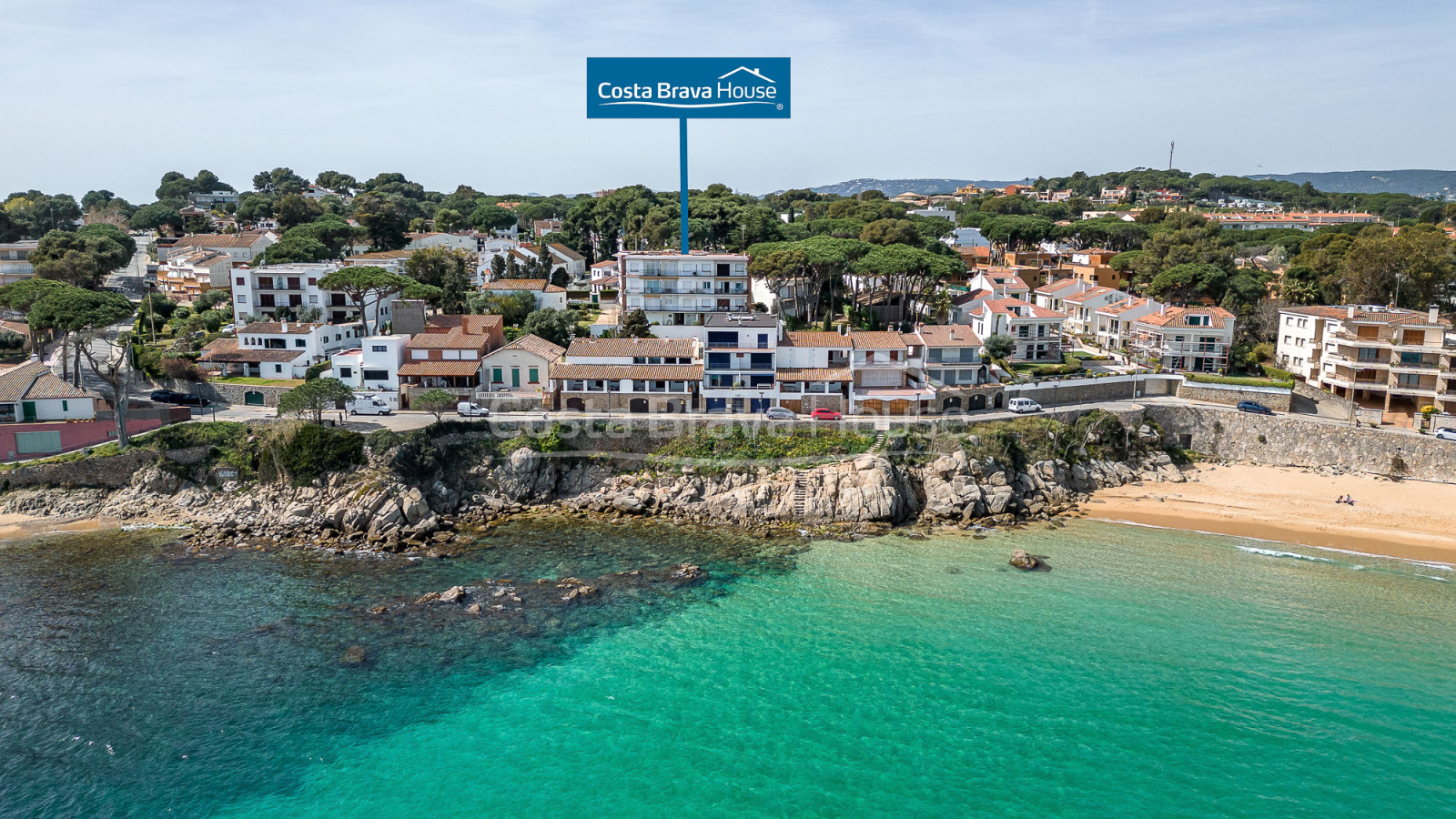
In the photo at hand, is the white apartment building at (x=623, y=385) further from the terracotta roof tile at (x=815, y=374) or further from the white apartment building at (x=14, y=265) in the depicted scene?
the white apartment building at (x=14, y=265)

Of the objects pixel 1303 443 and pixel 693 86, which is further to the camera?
pixel 693 86

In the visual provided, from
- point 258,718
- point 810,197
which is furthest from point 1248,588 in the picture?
→ point 810,197

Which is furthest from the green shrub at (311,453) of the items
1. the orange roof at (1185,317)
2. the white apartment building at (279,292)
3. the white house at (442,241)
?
the white house at (442,241)

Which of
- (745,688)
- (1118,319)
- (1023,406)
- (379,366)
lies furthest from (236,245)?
(1118,319)

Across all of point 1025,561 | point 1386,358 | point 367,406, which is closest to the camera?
point 1025,561

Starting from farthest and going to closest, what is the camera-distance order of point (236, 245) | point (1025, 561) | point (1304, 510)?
point (236, 245) < point (1304, 510) < point (1025, 561)

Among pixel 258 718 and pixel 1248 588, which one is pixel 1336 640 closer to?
pixel 1248 588

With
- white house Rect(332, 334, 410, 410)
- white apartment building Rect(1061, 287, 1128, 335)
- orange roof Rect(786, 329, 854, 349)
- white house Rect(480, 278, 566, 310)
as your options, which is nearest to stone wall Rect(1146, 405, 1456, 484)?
orange roof Rect(786, 329, 854, 349)

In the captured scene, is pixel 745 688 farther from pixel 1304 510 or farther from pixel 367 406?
pixel 1304 510
